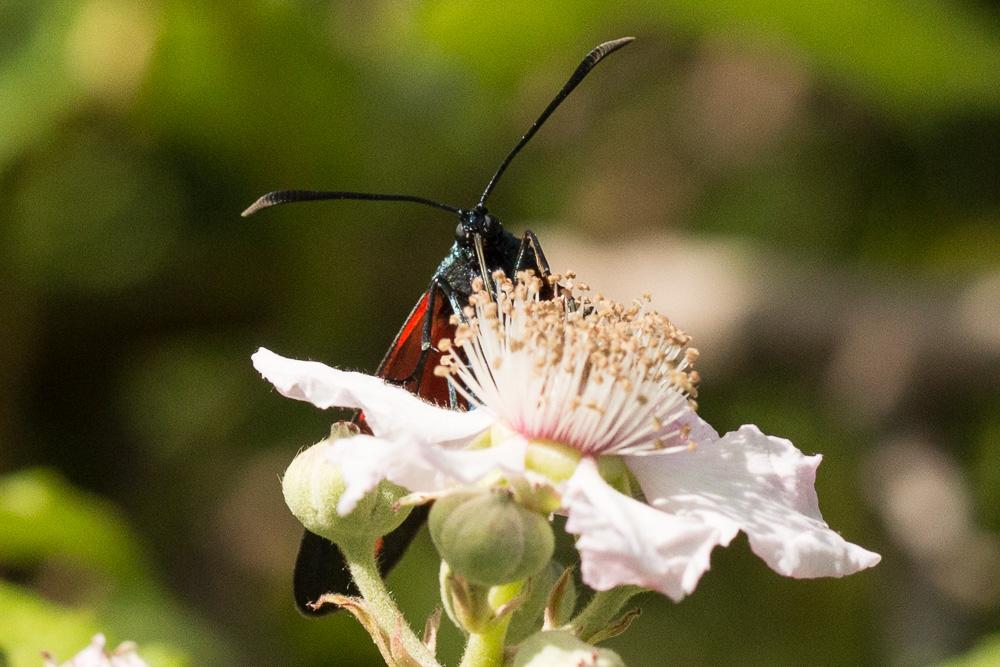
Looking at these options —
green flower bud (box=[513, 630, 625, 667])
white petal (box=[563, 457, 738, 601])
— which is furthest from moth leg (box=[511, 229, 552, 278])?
green flower bud (box=[513, 630, 625, 667])

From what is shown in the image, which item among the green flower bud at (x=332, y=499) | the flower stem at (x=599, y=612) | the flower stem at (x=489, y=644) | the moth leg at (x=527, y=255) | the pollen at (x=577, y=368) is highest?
the moth leg at (x=527, y=255)

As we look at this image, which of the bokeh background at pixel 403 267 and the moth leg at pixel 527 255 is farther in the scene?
the bokeh background at pixel 403 267

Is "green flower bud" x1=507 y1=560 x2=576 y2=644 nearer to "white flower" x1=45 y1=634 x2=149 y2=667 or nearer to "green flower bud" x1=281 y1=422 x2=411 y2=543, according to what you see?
"green flower bud" x1=281 y1=422 x2=411 y2=543

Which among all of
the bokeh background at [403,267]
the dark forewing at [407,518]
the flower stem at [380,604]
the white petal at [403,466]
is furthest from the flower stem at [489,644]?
the bokeh background at [403,267]

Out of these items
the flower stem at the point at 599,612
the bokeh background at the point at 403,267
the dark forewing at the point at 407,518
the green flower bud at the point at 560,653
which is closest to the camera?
the green flower bud at the point at 560,653

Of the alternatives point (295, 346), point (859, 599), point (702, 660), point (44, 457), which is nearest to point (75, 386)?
point (44, 457)

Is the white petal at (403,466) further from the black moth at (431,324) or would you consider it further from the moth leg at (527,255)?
the moth leg at (527,255)

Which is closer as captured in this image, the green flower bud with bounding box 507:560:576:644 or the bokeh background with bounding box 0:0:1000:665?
the green flower bud with bounding box 507:560:576:644

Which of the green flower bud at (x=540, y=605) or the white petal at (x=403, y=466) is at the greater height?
the white petal at (x=403, y=466)
